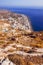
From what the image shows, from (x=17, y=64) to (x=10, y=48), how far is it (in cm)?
794

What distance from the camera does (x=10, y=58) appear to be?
20094 mm

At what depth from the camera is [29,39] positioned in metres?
34.3

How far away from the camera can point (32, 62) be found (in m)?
20.0

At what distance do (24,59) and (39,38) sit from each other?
14697mm

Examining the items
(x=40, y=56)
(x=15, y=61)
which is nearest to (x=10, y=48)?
(x=40, y=56)

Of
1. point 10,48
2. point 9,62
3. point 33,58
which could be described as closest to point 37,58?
point 33,58

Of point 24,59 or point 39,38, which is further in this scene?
point 39,38

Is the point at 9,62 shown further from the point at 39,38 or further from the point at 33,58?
the point at 39,38

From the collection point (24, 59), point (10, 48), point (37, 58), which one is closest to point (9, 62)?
point (24, 59)

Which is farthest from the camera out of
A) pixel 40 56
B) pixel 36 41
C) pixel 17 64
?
pixel 36 41

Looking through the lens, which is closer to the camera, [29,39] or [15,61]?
[15,61]

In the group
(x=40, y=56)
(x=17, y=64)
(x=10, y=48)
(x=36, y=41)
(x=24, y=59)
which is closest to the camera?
(x=17, y=64)

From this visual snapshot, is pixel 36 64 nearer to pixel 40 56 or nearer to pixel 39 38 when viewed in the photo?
pixel 40 56

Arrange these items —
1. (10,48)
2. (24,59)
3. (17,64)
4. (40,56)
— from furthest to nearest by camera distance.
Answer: (10,48)
(40,56)
(24,59)
(17,64)
